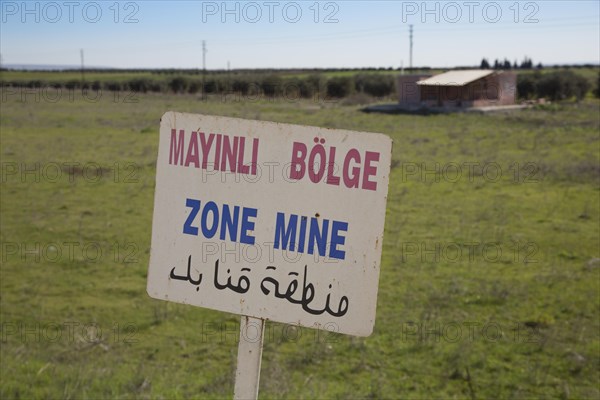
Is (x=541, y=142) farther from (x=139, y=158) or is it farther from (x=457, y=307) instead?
(x=457, y=307)

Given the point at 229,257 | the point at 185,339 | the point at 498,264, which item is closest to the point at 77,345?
the point at 185,339

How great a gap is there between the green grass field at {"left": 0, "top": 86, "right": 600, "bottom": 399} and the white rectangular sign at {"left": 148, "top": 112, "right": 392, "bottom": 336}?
3.00 m

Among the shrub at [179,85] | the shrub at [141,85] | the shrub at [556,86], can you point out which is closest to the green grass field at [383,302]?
the shrub at [556,86]

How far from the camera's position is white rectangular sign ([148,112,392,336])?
75.8 inches

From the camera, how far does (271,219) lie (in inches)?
78.8

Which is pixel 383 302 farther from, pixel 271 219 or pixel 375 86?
pixel 375 86

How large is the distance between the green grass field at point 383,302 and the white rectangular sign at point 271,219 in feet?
9.85

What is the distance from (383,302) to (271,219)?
19.9 feet

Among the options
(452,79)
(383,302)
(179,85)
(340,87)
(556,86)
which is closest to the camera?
(452,79)

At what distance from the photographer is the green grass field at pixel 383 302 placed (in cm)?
564
